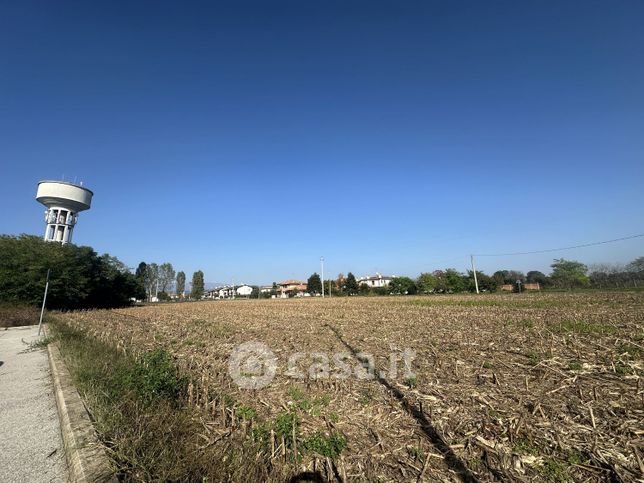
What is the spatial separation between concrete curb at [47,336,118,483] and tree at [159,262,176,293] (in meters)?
118

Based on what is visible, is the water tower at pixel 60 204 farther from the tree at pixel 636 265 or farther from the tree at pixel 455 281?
the tree at pixel 636 265

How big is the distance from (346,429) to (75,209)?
56.6 meters

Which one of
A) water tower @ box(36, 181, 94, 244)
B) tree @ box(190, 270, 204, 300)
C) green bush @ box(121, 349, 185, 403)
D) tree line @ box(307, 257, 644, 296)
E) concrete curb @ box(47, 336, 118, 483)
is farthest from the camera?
tree @ box(190, 270, 204, 300)

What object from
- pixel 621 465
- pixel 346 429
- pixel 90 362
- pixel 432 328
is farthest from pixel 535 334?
pixel 90 362

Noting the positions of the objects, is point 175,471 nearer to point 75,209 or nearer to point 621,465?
point 621,465

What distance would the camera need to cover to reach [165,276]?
112m

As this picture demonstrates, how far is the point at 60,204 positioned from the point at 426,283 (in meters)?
78.1

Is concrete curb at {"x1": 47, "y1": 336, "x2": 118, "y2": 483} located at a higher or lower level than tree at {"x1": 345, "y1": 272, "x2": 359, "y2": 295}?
lower

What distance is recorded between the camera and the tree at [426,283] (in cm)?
8338

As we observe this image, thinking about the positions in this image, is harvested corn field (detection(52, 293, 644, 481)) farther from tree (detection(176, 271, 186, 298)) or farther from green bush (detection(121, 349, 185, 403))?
tree (detection(176, 271, 186, 298))

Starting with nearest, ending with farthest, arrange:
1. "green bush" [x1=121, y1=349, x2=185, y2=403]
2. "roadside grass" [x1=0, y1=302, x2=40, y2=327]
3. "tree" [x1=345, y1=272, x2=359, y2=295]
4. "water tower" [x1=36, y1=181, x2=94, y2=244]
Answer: "green bush" [x1=121, y1=349, x2=185, y2=403], "roadside grass" [x1=0, y1=302, x2=40, y2=327], "water tower" [x1=36, y1=181, x2=94, y2=244], "tree" [x1=345, y1=272, x2=359, y2=295]

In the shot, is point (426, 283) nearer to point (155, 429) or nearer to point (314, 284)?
point (314, 284)

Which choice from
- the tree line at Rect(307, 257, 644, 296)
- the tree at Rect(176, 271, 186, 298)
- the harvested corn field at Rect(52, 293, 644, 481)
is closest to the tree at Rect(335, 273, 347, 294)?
the tree line at Rect(307, 257, 644, 296)

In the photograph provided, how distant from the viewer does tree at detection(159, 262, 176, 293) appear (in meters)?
112
